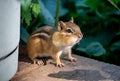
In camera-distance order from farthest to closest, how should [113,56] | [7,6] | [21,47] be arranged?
[113,56] < [21,47] < [7,6]

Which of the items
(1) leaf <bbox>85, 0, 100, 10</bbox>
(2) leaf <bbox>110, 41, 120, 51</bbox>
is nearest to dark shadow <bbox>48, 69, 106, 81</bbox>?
(2) leaf <bbox>110, 41, 120, 51</bbox>

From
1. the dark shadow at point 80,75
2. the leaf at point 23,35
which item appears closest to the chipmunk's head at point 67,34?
the dark shadow at point 80,75

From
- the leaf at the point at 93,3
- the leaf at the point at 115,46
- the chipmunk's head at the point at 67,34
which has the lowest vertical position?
the leaf at the point at 115,46

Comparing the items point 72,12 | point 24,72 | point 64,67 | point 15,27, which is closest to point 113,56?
point 72,12

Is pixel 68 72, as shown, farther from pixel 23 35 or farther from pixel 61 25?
pixel 23 35

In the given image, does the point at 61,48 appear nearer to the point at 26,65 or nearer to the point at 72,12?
the point at 26,65

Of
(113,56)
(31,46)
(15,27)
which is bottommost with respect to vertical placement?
(113,56)

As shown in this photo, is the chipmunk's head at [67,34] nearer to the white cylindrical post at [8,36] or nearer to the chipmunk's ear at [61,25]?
the chipmunk's ear at [61,25]
